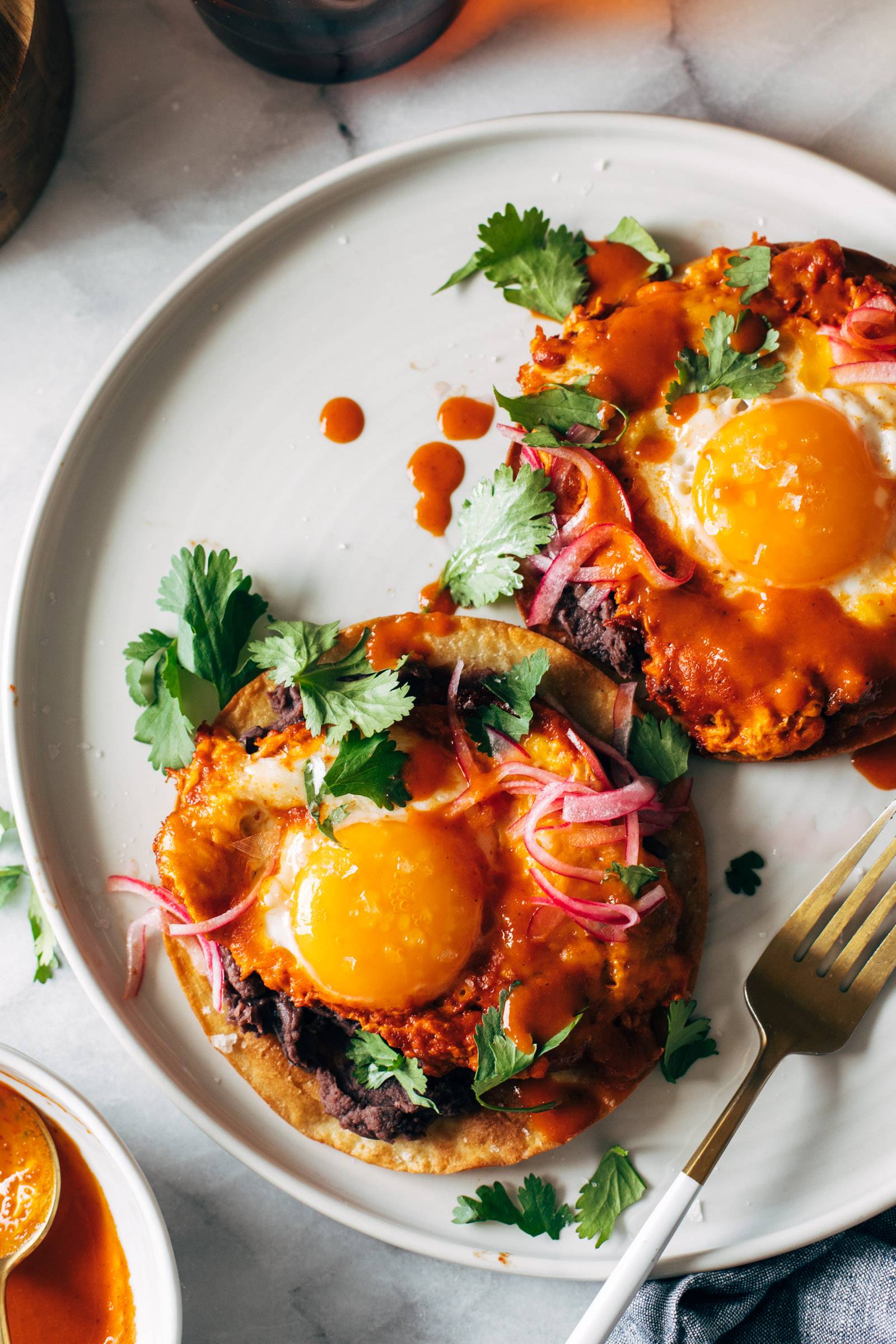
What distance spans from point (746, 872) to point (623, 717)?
2.56 feet

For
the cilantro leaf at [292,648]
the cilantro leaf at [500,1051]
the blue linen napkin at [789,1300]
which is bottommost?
the blue linen napkin at [789,1300]

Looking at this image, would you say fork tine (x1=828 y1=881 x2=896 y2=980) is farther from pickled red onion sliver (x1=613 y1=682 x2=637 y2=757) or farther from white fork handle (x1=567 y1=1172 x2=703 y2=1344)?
pickled red onion sliver (x1=613 y1=682 x2=637 y2=757)

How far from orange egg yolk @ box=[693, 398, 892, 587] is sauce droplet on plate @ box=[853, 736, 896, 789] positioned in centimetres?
76

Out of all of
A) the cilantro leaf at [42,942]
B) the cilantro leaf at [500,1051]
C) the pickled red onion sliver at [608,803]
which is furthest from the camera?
the cilantro leaf at [42,942]

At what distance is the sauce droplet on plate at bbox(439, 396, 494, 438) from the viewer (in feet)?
14.1

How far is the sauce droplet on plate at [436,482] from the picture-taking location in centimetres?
428

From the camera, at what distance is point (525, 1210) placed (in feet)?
13.1

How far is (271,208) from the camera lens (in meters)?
4.32

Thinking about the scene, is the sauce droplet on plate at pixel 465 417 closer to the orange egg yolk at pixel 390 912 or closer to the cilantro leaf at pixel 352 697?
the cilantro leaf at pixel 352 697

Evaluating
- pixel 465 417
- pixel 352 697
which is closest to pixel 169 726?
pixel 352 697

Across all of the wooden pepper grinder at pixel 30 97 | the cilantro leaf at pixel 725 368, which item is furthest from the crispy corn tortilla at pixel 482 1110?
the wooden pepper grinder at pixel 30 97

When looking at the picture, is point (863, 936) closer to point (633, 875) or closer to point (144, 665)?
point (633, 875)

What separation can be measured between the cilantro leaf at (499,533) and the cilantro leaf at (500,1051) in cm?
140

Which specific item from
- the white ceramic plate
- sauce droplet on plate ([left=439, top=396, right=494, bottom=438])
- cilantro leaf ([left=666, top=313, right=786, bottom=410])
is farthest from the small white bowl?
cilantro leaf ([left=666, top=313, right=786, bottom=410])
